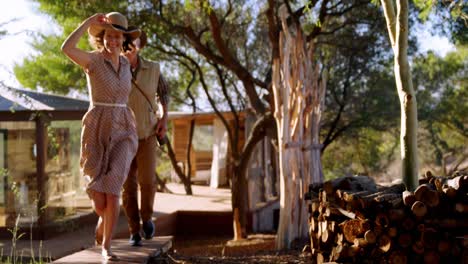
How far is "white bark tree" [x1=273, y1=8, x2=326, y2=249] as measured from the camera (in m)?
7.93

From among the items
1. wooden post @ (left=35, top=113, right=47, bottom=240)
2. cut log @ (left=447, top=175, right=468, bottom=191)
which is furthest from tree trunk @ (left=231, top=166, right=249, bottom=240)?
cut log @ (left=447, top=175, right=468, bottom=191)

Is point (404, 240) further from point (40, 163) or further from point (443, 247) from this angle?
point (40, 163)

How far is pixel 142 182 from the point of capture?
4.71 metres

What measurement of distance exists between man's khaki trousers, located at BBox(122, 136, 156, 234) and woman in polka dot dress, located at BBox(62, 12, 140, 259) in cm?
50

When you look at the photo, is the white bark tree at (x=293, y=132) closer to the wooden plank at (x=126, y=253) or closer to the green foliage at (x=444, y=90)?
the wooden plank at (x=126, y=253)

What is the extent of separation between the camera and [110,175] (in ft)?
13.0

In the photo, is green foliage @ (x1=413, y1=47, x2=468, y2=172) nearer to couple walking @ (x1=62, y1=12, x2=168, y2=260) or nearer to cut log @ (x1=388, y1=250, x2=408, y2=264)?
cut log @ (x1=388, y1=250, x2=408, y2=264)

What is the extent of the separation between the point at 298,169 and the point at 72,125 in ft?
12.2

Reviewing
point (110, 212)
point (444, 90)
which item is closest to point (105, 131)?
point (110, 212)

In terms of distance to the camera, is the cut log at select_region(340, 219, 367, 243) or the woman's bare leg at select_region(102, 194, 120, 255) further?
the cut log at select_region(340, 219, 367, 243)

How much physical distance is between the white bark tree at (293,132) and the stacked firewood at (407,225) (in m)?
3.08

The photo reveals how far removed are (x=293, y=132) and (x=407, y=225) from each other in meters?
3.76

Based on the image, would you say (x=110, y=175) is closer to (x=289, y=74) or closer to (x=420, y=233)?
(x=420, y=233)

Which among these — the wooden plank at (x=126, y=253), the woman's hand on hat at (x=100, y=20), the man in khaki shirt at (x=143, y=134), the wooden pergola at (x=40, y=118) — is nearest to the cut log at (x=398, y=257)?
the wooden plank at (x=126, y=253)
